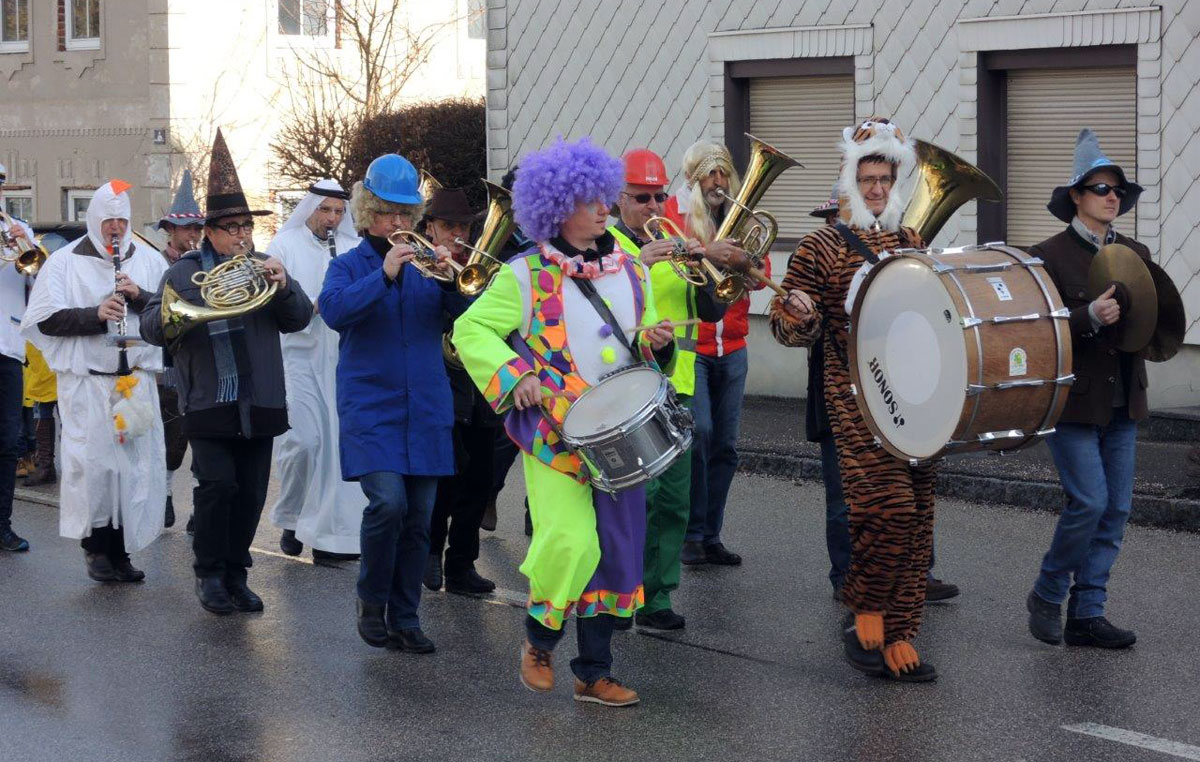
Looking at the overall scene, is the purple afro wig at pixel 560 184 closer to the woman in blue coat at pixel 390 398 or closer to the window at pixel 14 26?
the woman in blue coat at pixel 390 398

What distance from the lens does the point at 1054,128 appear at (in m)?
13.0

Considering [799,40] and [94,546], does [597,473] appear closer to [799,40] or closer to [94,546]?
[94,546]

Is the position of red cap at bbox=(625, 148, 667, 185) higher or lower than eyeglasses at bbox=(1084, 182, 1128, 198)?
higher

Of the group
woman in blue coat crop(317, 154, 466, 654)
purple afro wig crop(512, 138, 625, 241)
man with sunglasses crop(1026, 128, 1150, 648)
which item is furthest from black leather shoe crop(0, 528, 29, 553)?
man with sunglasses crop(1026, 128, 1150, 648)

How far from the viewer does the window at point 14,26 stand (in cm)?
2523

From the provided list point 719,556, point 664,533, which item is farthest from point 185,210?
point 664,533

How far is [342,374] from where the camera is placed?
23.7 ft

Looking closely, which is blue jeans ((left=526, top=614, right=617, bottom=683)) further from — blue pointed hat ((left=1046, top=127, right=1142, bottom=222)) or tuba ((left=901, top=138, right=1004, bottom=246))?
blue pointed hat ((left=1046, top=127, right=1142, bottom=222))

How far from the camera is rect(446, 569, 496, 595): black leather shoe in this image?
8297 millimetres

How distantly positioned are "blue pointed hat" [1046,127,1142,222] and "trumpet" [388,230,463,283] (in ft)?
7.66

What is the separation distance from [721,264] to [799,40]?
25.0 ft

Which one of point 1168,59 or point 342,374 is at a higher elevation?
point 1168,59

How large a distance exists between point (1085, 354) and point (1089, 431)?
0.95 ft

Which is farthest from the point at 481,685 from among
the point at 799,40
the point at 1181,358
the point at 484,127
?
the point at 484,127
